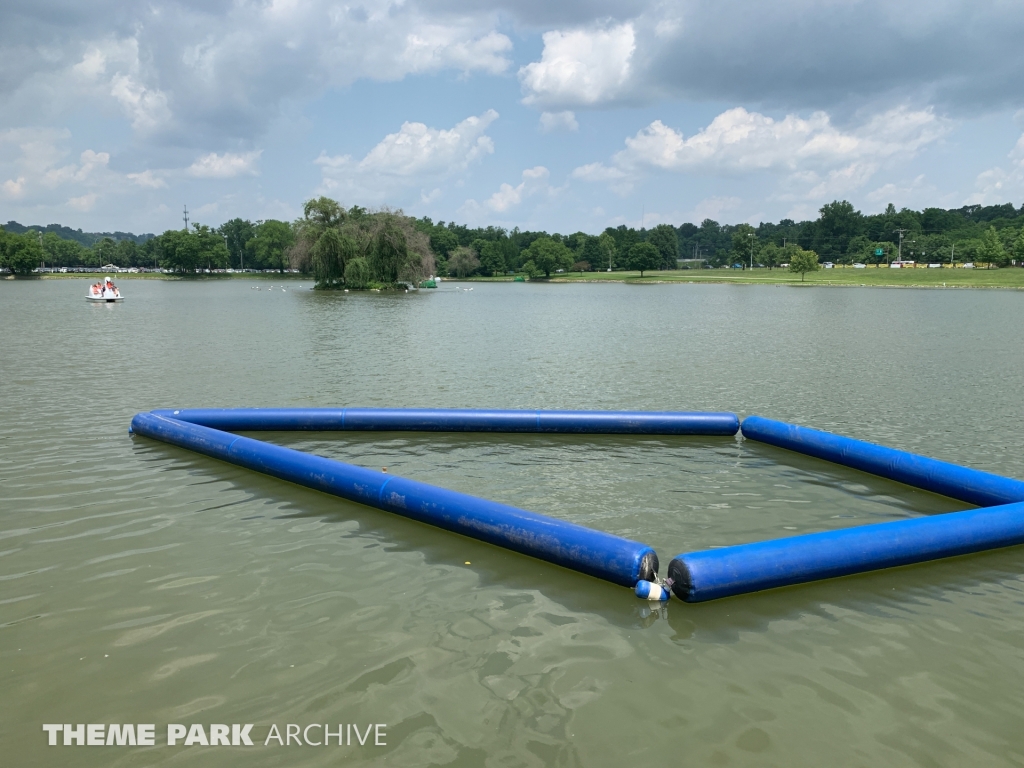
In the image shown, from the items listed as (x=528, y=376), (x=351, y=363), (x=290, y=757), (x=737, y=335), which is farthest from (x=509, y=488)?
(x=737, y=335)

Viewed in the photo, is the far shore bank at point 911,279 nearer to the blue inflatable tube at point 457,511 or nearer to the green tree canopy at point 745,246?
the green tree canopy at point 745,246

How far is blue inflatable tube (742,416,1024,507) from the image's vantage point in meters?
9.34

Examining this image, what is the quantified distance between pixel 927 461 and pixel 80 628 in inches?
410

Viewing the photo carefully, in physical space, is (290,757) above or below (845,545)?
below

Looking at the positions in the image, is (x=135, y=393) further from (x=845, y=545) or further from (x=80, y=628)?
(x=845, y=545)

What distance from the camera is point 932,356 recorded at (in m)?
26.2

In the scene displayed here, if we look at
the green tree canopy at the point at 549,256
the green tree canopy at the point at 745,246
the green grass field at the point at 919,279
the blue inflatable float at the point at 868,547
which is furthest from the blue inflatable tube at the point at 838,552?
the green tree canopy at the point at 745,246

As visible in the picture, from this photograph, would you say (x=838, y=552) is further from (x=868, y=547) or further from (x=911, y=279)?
(x=911, y=279)

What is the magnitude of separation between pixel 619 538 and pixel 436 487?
250 centimetres

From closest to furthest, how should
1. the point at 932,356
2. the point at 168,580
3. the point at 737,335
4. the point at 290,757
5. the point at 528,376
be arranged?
the point at 290,757
the point at 168,580
the point at 528,376
the point at 932,356
the point at 737,335

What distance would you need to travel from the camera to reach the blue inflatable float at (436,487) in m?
7.20

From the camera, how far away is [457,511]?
820 cm

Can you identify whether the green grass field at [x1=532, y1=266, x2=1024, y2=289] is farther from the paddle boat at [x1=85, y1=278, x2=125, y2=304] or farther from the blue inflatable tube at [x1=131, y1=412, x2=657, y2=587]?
the blue inflatable tube at [x1=131, y1=412, x2=657, y2=587]

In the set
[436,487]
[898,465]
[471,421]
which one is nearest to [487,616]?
[436,487]
